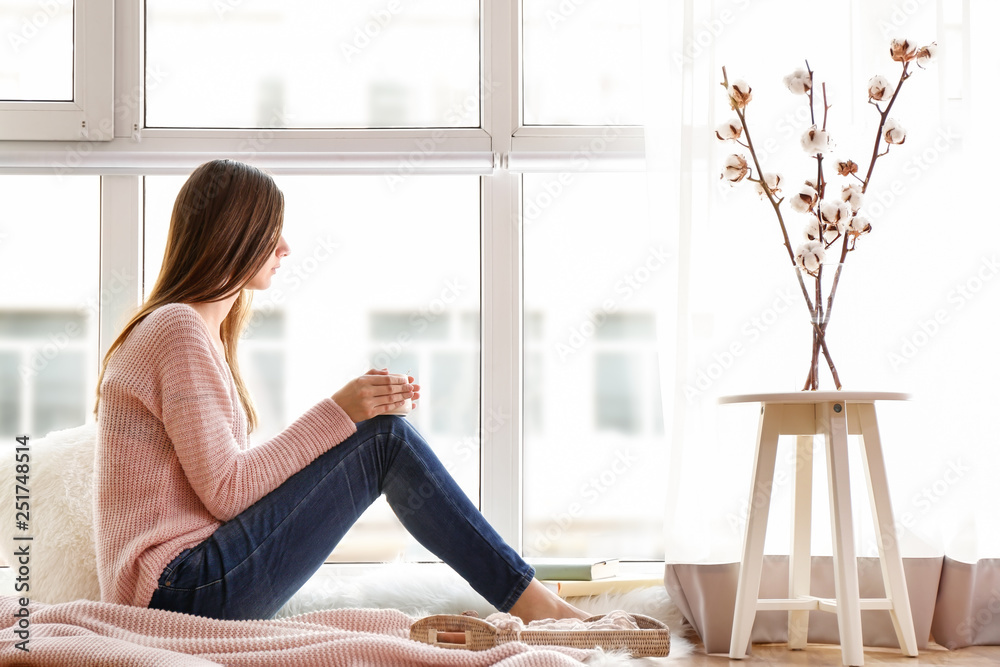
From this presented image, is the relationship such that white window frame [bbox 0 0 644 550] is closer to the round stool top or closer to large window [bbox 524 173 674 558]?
large window [bbox 524 173 674 558]

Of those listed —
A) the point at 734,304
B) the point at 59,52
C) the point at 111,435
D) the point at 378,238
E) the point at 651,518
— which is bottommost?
the point at 651,518

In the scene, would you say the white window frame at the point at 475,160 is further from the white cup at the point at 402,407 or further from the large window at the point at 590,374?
the white cup at the point at 402,407

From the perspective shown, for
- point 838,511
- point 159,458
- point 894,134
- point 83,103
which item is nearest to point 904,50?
point 894,134

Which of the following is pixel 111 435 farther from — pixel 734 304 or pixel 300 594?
pixel 734 304

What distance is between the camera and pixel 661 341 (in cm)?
176

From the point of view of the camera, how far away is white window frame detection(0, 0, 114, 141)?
1.98m

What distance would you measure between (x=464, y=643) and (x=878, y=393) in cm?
82

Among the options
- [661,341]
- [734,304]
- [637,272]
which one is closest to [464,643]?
[661,341]

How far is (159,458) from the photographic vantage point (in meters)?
1.30

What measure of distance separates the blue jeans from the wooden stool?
1.37 ft

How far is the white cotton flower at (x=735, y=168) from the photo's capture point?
1668 millimetres

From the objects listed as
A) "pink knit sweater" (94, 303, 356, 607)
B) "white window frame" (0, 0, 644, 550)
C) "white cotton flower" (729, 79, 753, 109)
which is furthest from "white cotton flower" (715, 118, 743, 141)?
"pink knit sweater" (94, 303, 356, 607)

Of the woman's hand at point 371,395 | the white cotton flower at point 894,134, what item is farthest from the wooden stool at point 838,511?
the woman's hand at point 371,395

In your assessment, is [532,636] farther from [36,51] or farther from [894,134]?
[36,51]
